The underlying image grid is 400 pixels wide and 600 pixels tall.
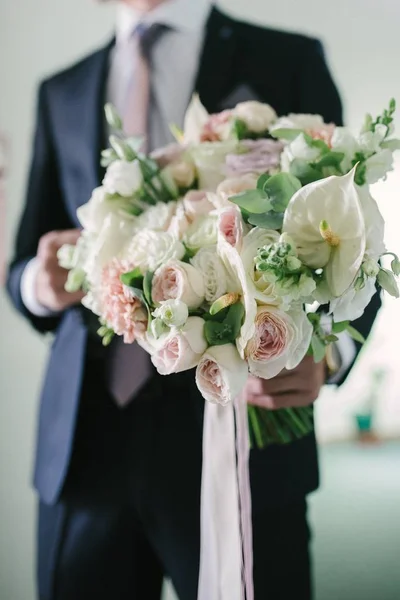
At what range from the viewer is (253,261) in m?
0.56

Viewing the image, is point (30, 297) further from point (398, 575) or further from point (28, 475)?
point (398, 575)

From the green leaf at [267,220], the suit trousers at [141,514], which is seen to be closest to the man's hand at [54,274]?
the suit trousers at [141,514]

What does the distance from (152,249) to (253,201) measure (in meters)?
0.11

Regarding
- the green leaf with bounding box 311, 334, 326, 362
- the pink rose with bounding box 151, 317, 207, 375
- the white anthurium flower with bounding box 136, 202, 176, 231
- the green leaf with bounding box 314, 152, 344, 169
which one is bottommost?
the green leaf with bounding box 311, 334, 326, 362

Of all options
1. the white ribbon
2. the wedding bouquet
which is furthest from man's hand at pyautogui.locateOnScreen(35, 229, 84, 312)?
the white ribbon

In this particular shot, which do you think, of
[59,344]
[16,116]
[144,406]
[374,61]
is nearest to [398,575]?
[144,406]

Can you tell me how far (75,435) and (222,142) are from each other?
0.48 metres

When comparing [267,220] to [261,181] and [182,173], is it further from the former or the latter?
[182,173]

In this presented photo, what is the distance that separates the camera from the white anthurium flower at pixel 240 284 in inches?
21.4

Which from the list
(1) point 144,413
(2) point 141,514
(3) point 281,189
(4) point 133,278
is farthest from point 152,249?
(2) point 141,514

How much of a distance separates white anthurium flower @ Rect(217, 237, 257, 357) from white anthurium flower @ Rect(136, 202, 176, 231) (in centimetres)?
11

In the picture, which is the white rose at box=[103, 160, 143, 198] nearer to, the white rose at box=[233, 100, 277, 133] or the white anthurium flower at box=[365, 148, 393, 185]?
the white rose at box=[233, 100, 277, 133]

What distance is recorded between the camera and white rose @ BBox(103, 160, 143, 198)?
0.70 meters

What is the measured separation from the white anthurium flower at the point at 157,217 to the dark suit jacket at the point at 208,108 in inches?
10.8
